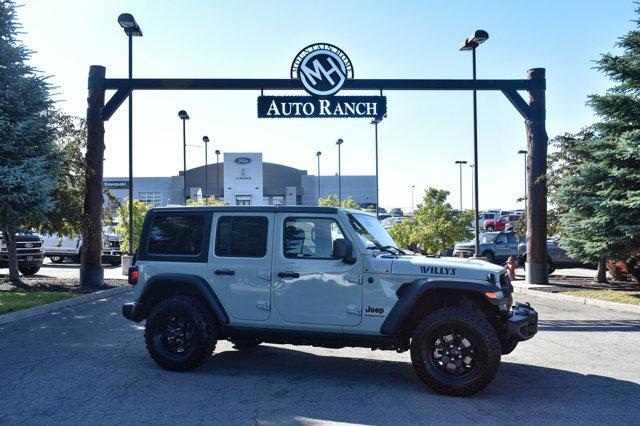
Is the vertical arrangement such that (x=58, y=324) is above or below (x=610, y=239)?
below

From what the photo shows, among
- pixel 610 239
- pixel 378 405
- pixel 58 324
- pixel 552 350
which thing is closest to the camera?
pixel 378 405

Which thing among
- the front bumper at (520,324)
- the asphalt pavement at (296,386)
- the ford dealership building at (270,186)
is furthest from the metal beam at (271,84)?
the ford dealership building at (270,186)

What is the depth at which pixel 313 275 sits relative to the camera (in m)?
6.57

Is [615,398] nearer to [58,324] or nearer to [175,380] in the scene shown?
[175,380]

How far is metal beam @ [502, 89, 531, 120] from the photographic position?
16734 millimetres

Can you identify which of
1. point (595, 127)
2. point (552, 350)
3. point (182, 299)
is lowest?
point (552, 350)

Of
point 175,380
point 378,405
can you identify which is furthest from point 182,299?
point 378,405

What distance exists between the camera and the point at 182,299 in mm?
7062

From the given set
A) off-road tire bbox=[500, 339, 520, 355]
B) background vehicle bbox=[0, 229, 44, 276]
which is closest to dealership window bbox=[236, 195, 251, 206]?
background vehicle bbox=[0, 229, 44, 276]

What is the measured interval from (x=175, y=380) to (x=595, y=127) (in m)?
12.5

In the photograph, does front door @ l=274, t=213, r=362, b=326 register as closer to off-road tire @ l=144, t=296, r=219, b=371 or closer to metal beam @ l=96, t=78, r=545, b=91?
off-road tire @ l=144, t=296, r=219, b=371

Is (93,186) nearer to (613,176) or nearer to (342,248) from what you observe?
(342,248)

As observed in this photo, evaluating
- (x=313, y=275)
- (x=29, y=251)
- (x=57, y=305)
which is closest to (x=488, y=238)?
(x=29, y=251)

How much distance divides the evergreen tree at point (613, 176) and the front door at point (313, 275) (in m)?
9.49
